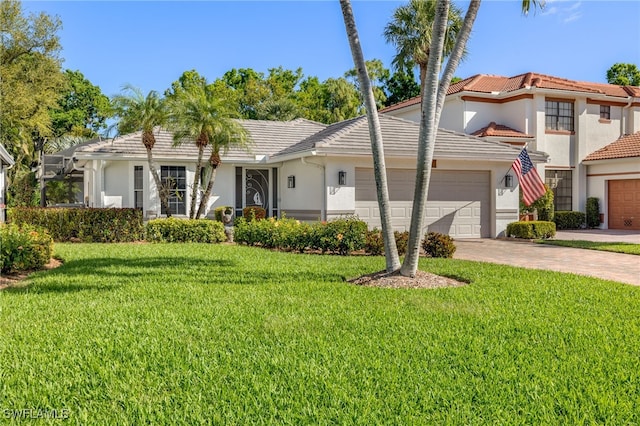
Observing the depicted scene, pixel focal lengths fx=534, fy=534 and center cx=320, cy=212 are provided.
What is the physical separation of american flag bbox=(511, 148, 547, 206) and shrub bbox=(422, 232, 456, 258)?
16.9 ft

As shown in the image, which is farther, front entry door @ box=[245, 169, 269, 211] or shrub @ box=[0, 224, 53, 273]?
front entry door @ box=[245, 169, 269, 211]

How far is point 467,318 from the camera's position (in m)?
6.40

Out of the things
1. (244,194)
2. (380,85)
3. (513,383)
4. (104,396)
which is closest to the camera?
(104,396)

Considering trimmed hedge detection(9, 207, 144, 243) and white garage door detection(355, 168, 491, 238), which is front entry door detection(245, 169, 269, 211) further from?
trimmed hedge detection(9, 207, 144, 243)

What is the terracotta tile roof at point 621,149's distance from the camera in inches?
936

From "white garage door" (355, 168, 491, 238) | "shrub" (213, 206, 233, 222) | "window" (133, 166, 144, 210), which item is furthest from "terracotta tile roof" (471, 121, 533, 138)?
"window" (133, 166, 144, 210)

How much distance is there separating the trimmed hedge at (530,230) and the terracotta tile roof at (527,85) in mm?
8688

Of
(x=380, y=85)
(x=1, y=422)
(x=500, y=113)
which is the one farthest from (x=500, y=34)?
(x=380, y=85)

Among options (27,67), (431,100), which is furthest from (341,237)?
(27,67)

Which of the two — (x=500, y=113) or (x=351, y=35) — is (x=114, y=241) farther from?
(x=500, y=113)

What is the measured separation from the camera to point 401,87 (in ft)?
147

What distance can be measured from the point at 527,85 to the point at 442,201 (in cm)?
1007

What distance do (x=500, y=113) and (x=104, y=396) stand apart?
24.9 meters

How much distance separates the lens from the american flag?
650 inches
